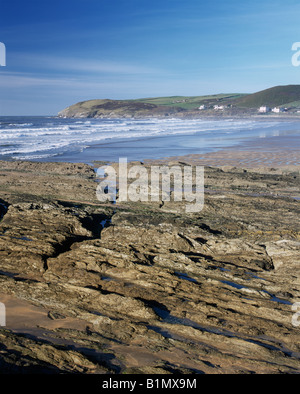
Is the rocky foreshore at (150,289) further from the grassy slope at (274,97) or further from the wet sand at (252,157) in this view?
the grassy slope at (274,97)

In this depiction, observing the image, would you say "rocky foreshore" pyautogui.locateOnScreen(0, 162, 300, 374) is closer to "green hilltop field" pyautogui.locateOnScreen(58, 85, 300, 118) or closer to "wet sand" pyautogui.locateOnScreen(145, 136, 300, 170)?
"wet sand" pyautogui.locateOnScreen(145, 136, 300, 170)

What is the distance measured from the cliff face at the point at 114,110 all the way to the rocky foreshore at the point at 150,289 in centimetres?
14249

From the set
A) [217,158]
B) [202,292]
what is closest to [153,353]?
[202,292]

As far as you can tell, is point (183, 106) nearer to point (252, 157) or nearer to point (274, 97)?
point (274, 97)

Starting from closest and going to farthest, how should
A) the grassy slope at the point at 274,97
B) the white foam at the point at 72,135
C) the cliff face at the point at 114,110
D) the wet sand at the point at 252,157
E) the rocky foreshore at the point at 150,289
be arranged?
the rocky foreshore at the point at 150,289
the wet sand at the point at 252,157
the white foam at the point at 72,135
the cliff face at the point at 114,110
the grassy slope at the point at 274,97

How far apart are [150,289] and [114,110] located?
6702 inches

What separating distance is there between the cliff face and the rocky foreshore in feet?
467

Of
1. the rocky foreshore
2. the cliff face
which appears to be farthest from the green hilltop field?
the rocky foreshore

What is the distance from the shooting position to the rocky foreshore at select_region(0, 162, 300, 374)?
16.9 ft

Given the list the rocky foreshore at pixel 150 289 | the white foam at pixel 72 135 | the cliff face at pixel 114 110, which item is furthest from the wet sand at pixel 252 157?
the cliff face at pixel 114 110

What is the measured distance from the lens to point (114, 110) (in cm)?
17112

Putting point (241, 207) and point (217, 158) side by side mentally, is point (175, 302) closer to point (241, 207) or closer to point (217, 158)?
point (241, 207)

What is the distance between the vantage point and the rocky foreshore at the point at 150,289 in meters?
5.16

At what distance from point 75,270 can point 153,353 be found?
295 cm
